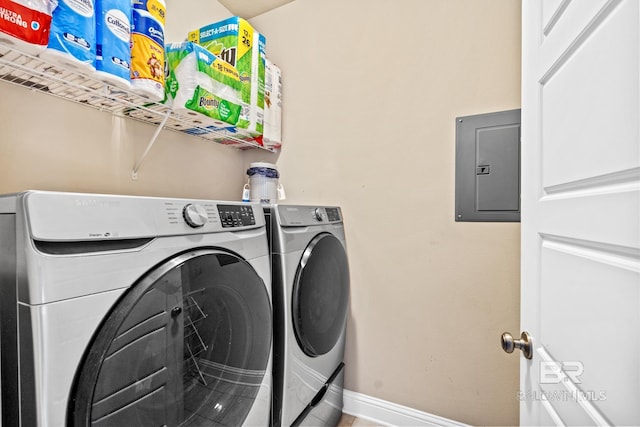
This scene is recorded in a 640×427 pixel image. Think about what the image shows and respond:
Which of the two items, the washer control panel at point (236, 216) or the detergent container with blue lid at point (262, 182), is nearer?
the washer control panel at point (236, 216)

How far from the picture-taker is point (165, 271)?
70 cm

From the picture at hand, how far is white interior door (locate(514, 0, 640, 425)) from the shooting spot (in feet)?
1.56

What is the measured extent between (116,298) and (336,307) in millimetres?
1044

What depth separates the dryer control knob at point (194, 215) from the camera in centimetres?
79

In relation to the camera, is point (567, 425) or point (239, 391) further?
point (239, 391)

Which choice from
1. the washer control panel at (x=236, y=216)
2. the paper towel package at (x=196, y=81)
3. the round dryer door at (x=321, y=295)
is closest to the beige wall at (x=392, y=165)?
the round dryer door at (x=321, y=295)

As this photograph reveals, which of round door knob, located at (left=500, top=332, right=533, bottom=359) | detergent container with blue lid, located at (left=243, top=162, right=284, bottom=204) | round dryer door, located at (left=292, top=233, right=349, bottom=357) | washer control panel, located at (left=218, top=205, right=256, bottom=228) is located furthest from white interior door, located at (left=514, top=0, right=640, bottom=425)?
detergent container with blue lid, located at (left=243, top=162, right=284, bottom=204)

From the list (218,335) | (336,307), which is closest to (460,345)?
(336,307)

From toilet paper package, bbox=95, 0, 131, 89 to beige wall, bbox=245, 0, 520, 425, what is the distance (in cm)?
102

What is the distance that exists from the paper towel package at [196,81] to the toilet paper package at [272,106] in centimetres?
37

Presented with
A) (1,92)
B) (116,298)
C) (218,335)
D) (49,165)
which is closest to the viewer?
(116,298)

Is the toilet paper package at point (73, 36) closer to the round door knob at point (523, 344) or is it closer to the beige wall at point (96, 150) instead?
the beige wall at point (96, 150)

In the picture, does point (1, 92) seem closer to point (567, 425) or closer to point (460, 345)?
point (567, 425)

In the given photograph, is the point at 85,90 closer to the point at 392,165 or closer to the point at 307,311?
the point at 307,311
